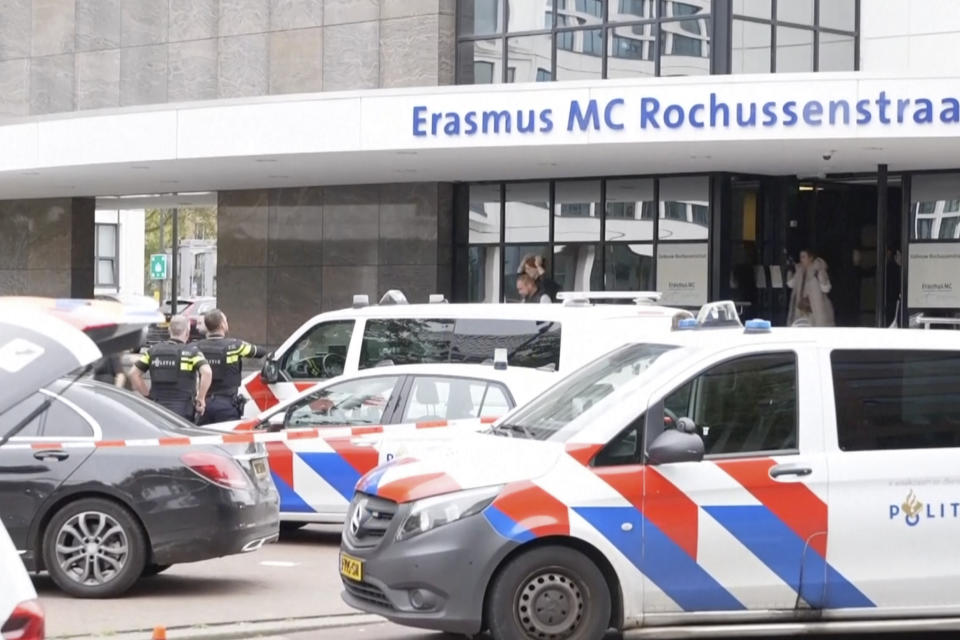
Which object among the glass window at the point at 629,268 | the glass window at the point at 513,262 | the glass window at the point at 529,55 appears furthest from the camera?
the glass window at the point at 513,262

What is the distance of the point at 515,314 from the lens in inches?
560

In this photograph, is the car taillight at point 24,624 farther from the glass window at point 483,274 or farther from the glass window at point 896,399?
the glass window at point 483,274

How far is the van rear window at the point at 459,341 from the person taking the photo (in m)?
14.1

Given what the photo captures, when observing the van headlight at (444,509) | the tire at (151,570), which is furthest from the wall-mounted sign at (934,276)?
the van headlight at (444,509)

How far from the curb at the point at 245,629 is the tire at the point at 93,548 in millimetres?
1000

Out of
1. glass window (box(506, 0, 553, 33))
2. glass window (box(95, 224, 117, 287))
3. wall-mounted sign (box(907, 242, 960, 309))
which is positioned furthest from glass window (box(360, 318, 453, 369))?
glass window (box(95, 224, 117, 287))

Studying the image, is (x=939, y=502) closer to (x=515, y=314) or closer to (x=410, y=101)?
(x=515, y=314)

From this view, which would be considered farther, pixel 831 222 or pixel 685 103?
pixel 831 222

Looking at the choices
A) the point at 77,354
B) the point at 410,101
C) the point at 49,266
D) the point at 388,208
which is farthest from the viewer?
the point at 49,266

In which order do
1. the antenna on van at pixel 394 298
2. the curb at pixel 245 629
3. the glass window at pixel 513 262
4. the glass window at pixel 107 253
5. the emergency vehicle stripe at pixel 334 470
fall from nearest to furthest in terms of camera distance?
the curb at pixel 245 629 < the emergency vehicle stripe at pixel 334 470 < the antenna on van at pixel 394 298 < the glass window at pixel 513 262 < the glass window at pixel 107 253

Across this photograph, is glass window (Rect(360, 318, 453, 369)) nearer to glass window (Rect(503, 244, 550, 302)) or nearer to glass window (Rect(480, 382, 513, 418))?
glass window (Rect(480, 382, 513, 418))

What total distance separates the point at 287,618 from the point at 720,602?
8.84 feet

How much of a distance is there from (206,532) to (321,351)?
5.85m

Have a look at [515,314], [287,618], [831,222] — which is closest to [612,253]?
[831,222]
